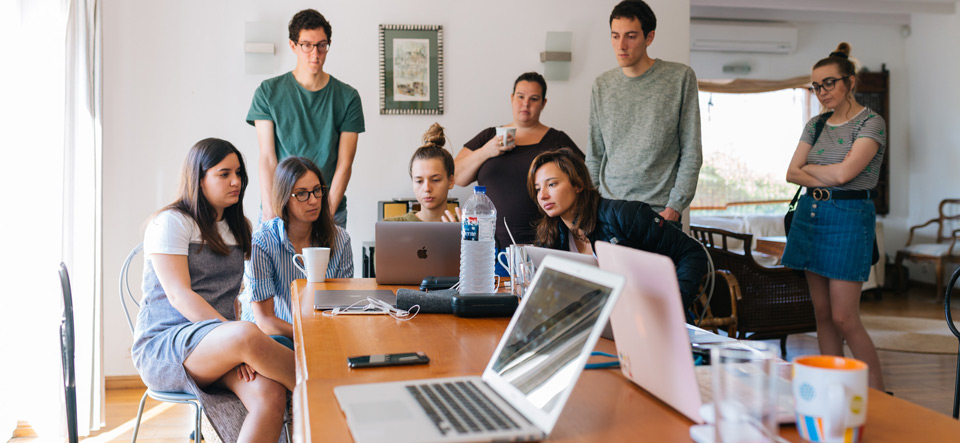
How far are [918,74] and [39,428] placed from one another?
7.97 metres

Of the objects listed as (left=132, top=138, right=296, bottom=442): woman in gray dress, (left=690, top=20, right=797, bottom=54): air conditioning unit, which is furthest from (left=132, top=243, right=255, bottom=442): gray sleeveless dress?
(left=690, top=20, right=797, bottom=54): air conditioning unit

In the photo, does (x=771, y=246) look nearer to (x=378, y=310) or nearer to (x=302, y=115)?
(x=302, y=115)

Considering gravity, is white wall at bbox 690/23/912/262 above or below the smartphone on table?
above

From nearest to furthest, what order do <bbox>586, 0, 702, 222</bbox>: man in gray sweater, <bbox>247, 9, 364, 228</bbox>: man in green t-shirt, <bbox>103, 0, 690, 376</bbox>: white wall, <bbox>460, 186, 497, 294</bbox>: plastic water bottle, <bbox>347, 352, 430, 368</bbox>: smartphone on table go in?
<bbox>347, 352, 430, 368</bbox>: smartphone on table, <bbox>460, 186, 497, 294</bbox>: plastic water bottle, <bbox>586, 0, 702, 222</bbox>: man in gray sweater, <bbox>247, 9, 364, 228</bbox>: man in green t-shirt, <bbox>103, 0, 690, 376</bbox>: white wall

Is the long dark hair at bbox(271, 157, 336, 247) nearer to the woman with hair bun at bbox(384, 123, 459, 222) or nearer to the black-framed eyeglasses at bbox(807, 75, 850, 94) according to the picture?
the woman with hair bun at bbox(384, 123, 459, 222)

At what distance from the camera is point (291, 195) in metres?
2.43

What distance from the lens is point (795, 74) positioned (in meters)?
7.35

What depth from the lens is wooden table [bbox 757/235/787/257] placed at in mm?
6152

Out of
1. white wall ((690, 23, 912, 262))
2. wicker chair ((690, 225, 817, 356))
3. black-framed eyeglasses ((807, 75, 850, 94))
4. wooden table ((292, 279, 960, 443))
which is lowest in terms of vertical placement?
wicker chair ((690, 225, 817, 356))

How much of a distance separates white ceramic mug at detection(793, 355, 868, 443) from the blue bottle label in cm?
111

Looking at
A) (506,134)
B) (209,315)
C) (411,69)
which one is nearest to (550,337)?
(209,315)

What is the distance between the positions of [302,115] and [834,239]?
2.31m

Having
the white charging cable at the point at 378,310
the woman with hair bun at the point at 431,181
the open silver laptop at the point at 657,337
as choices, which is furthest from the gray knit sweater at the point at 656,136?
the open silver laptop at the point at 657,337

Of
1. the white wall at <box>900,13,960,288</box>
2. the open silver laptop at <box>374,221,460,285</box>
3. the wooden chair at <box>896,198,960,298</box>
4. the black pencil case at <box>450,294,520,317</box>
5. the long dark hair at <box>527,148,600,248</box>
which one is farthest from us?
the white wall at <box>900,13,960,288</box>
